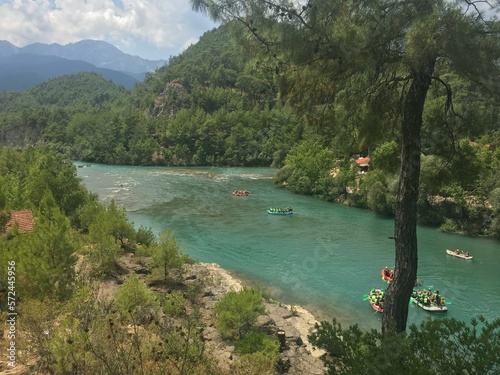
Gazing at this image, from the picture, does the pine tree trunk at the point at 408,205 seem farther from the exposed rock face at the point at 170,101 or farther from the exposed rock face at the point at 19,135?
the exposed rock face at the point at 19,135

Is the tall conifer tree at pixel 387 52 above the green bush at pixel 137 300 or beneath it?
above

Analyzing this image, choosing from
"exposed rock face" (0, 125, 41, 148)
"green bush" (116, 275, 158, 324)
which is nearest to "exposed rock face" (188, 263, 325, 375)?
"green bush" (116, 275, 158, 324)

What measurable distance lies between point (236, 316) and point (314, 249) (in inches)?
542

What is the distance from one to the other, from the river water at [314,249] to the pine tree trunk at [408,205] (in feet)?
31.9

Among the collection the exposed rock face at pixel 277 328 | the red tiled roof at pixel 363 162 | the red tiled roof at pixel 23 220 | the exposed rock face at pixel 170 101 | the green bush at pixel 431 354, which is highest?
the exposed rock face at pixel 170 101

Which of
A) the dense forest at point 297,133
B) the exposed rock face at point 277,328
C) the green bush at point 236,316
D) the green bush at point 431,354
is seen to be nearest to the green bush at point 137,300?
the exposed rock face at point 277,328

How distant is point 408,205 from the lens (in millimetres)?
6453

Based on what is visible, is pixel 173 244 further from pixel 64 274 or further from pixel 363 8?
pixel 363 8

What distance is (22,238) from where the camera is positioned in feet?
34.9

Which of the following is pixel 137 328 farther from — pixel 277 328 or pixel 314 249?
pixel 314 249

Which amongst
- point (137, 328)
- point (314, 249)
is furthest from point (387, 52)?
point (314, 249)

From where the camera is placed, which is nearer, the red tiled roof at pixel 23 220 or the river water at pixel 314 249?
the red tiled roof at pixel 23 220

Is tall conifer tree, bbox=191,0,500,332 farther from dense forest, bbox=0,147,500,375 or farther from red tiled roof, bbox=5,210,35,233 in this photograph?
red tiled roof, bbox=5,210,35,233

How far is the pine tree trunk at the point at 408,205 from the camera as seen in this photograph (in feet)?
21.0
